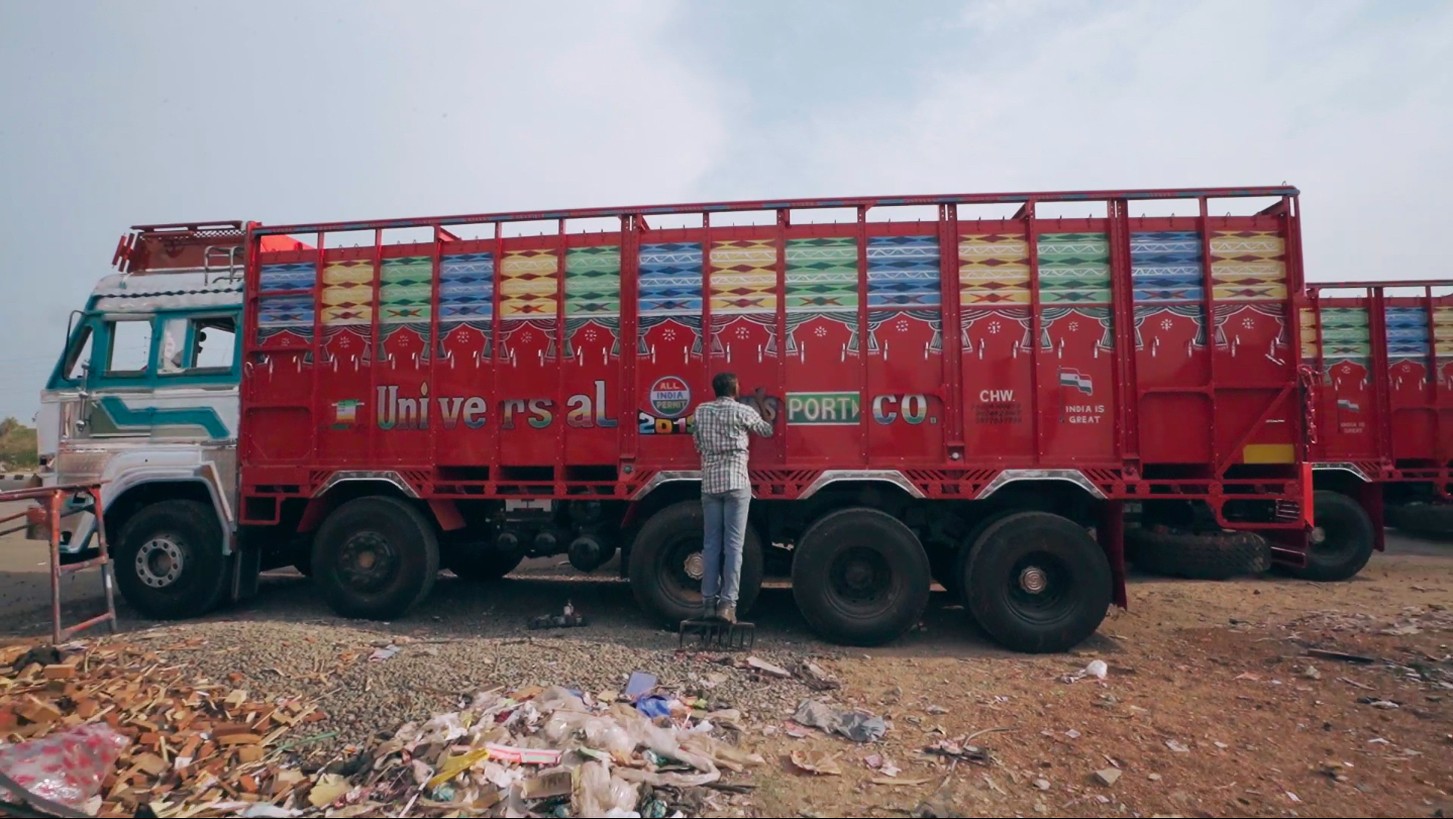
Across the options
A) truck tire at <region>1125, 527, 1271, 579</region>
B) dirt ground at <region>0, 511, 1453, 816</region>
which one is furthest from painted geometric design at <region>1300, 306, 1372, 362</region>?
truck tire at <region>1125, 527, 1271, 579</region>

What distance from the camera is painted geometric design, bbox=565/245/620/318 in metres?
6.12

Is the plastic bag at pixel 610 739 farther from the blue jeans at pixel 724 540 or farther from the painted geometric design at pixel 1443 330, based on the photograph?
the painted geometric design at pixel 1443 330

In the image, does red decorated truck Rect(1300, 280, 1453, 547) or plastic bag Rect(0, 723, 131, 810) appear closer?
plastic bag Rect(0, 723, 131, 810)

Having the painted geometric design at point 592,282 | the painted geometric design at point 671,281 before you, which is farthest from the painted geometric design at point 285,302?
the painted geometric design at point 671,281

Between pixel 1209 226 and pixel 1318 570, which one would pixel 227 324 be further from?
pixel 1318 570

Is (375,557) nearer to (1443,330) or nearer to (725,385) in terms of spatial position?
(725,385)

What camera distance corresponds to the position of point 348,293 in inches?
255

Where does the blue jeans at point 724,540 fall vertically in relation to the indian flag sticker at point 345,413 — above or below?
below

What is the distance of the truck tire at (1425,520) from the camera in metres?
10.6

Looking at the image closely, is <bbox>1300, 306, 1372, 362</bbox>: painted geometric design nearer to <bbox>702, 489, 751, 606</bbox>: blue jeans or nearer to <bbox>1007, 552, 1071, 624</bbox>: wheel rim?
<bbox>1007, 552, 1071, 624</bbox>: wheel rim

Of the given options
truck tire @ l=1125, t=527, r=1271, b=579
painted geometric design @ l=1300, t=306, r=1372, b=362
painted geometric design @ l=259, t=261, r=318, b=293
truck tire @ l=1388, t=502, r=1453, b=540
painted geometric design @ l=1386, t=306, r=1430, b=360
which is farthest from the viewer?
truck tire @ l=1388, t=502, r=1453, b=540

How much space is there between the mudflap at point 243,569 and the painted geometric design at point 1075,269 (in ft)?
22.8

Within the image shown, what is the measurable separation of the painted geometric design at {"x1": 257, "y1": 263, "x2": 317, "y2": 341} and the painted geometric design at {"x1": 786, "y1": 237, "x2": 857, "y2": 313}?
163 inches

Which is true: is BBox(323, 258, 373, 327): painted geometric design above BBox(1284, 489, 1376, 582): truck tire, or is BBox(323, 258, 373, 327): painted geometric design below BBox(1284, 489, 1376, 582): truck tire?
above
